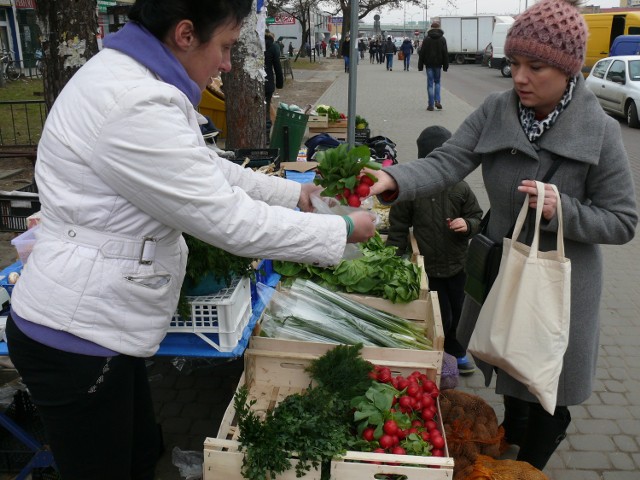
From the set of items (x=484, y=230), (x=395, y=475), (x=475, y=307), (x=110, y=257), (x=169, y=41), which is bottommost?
(x=395, y=475)

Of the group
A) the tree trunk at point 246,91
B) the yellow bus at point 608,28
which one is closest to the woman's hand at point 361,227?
the tree trunk at point 246,91

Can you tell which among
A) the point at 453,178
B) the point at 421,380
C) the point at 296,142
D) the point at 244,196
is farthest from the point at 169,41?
the point at 296,142

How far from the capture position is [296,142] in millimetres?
8445

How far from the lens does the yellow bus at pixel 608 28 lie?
22.5 metres

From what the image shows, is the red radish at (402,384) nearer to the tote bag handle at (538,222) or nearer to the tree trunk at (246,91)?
the tote bag handle at (538,222)

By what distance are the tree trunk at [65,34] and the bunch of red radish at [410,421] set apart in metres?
4.02

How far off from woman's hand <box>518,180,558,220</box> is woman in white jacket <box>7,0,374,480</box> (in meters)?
0.69

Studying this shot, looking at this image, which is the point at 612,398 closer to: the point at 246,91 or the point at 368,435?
the point at 368,435

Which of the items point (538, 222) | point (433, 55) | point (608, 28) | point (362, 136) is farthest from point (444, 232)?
point (608, 28)

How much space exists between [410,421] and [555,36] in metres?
1.72

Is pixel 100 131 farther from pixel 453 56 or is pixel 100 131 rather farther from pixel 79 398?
pixel 453 56

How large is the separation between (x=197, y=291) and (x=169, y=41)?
1.21m

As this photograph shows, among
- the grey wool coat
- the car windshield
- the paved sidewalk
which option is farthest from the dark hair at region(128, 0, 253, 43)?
the car windshield

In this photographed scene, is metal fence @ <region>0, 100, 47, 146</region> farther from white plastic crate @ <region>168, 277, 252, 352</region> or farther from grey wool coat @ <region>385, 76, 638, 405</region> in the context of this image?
grey wool coat @ <region>385, 76, 638, 405</region>
